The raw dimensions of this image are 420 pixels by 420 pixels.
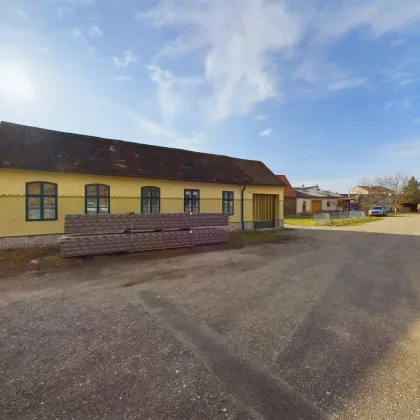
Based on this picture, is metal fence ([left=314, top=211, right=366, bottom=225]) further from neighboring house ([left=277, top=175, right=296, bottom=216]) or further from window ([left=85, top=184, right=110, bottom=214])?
window ([left=85, top=184, right=110, bottom=214])

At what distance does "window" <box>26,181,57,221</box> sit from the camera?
11.8 metres

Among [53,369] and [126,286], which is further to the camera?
[126,286]

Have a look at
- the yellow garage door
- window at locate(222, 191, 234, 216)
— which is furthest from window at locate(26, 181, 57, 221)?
the yellow garage door

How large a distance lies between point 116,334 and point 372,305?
5.02m

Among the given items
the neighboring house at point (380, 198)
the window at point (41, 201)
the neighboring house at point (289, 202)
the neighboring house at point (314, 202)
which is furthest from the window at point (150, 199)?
the neighboring house at point (380, 198)

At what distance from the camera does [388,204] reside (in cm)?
5928

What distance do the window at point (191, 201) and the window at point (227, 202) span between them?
2127 millimetres

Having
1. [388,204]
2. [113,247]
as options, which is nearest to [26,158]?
[113,247]

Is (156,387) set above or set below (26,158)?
below

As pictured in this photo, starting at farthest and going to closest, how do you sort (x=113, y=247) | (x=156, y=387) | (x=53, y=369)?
(x=113, y=247), (x=53, y=369), (x=156, y=387)

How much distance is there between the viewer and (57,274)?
26.1ft

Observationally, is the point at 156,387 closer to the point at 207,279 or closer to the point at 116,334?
the point at 116,334

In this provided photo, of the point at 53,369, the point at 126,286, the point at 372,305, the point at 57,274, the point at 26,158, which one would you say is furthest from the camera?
the point at 26,158

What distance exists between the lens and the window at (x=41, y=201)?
1180cm
